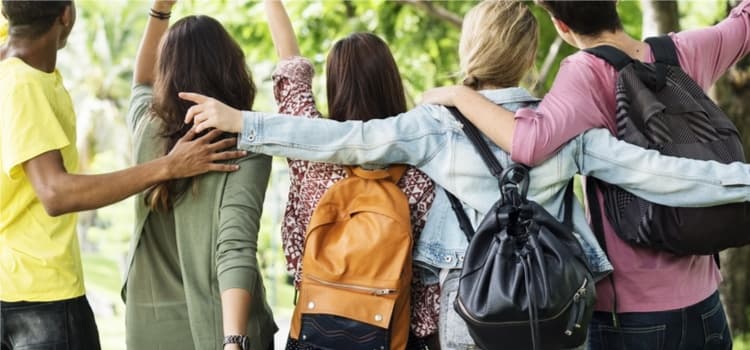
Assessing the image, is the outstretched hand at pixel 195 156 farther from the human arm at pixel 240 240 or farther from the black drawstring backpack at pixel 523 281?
the black drawstring backpack at pixel 523 281

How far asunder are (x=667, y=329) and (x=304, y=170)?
47.8 inches

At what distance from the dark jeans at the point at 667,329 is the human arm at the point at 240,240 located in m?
1.08

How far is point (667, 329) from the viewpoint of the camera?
3039 millimetres

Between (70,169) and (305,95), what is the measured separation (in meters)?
0.78

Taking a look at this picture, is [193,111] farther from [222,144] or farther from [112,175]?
[112,175]

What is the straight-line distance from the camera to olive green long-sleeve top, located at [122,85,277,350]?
315cm

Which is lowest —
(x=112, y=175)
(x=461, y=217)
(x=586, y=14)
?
(x=461, y=217)

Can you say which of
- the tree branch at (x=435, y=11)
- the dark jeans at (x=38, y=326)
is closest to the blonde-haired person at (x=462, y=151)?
the dark jeans at (x=38, y=326)

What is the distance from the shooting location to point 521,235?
9.39 ft

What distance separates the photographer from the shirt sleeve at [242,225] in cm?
310

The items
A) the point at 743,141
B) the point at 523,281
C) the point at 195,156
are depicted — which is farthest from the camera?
the point at 743,141

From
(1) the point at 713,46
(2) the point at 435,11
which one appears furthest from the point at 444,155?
(2) the point at 435,11

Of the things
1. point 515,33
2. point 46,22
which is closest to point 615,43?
point 515,33

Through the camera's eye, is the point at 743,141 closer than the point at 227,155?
No
